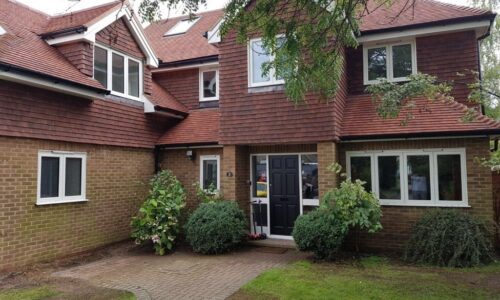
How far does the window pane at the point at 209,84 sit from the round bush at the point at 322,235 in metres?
6.46

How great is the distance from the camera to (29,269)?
7.88 meters

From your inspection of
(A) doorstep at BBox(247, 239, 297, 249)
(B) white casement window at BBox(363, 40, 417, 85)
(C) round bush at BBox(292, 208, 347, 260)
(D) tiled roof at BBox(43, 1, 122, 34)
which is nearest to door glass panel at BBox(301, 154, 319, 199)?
(A) doorstep at BBox(247, 239, 297, 249)

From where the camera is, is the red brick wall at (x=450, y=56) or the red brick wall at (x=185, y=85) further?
the red brick wall at (x=185, y=85)

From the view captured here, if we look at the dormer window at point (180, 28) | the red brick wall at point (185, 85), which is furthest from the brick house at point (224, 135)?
the dormer window at point (180, 28)

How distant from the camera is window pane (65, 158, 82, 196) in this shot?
914 centimetres

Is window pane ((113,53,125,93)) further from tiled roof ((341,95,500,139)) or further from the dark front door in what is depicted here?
tiled roof ((341,95,500,139))

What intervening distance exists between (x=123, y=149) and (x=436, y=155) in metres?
8.33

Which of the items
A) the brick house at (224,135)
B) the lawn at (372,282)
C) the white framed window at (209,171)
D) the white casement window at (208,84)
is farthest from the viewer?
the white casement window at (208,84)

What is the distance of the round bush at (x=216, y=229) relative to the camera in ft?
29.6

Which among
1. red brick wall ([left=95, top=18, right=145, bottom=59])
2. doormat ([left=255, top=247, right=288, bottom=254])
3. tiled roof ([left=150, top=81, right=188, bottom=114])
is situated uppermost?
red brick wall ([left=95, top=18, right=145, bottom=59])

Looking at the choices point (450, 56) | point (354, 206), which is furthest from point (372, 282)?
point (450, 56)

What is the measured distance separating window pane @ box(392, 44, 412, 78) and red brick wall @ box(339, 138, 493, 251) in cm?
233

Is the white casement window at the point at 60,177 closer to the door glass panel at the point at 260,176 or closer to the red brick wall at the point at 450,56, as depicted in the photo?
the door glass panel at the point at 260,176

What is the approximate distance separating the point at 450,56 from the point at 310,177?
16.2ft
